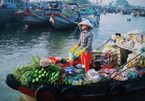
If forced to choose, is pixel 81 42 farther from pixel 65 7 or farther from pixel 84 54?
pixel 65 7

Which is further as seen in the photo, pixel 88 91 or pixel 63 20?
pixel 63 20

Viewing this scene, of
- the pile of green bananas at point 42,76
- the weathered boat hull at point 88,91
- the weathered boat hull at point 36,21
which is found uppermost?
the pile of green bananas at point 42,76

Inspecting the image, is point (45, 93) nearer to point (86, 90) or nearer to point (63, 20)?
point (86, 90)

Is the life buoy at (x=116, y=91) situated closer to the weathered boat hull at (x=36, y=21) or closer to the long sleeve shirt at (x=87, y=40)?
the long sleeve shirt at (x=87, y=40)

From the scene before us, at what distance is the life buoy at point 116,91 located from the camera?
28.5 ft

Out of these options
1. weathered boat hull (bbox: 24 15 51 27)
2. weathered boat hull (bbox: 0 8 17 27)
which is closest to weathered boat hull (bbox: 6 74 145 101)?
weathered boat hull (bbox: 0 8 17 27)

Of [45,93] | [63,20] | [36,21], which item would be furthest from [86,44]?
[36,21]

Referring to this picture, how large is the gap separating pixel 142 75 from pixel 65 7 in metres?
25.8

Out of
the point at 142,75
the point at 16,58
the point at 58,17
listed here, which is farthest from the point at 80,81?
the point at 58,17

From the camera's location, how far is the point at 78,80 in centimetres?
859

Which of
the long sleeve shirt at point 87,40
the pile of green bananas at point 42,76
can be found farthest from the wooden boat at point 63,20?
the pile of green bananas at point 42,76

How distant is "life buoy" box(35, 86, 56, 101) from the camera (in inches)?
312

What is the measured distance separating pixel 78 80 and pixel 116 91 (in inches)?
47.0

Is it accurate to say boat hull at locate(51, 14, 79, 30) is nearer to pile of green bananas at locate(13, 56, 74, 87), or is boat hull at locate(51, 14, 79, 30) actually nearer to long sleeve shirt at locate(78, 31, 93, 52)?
long sleeve shirt at locate(78, 31, 93, 52)
